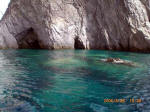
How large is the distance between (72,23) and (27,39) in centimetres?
901

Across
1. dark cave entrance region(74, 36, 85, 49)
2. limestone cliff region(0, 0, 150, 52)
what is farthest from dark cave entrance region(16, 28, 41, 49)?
dark cave entrance region(74, 36, 85, 49)

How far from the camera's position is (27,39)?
106ft

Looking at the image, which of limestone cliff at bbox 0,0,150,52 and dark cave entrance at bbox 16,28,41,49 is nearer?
limestone cliff at bbox 0,0,150,52

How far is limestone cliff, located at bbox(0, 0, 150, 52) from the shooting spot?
1075 inches

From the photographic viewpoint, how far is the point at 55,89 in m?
6.11

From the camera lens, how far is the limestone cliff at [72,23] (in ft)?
89.6

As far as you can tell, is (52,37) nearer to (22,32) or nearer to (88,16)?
(22,32)

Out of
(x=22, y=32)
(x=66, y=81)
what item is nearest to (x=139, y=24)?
(x=22, y=32)

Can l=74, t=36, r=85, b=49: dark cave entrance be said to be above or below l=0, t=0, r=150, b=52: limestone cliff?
below

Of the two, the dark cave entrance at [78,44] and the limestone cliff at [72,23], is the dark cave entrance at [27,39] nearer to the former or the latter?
the limestone cliff at [72,23]

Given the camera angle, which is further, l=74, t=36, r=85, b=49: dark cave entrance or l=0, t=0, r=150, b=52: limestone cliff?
l=74, t=36, r=85, b=49: dark cave entrance

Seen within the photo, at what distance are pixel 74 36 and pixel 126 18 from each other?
31.6ft

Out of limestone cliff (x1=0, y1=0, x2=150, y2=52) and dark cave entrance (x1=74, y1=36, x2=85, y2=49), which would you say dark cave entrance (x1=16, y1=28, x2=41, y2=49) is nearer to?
limestone cliff (x1=0, y1=0, x2=150, y2=52)

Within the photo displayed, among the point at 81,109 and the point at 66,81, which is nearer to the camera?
the point at 81,109
